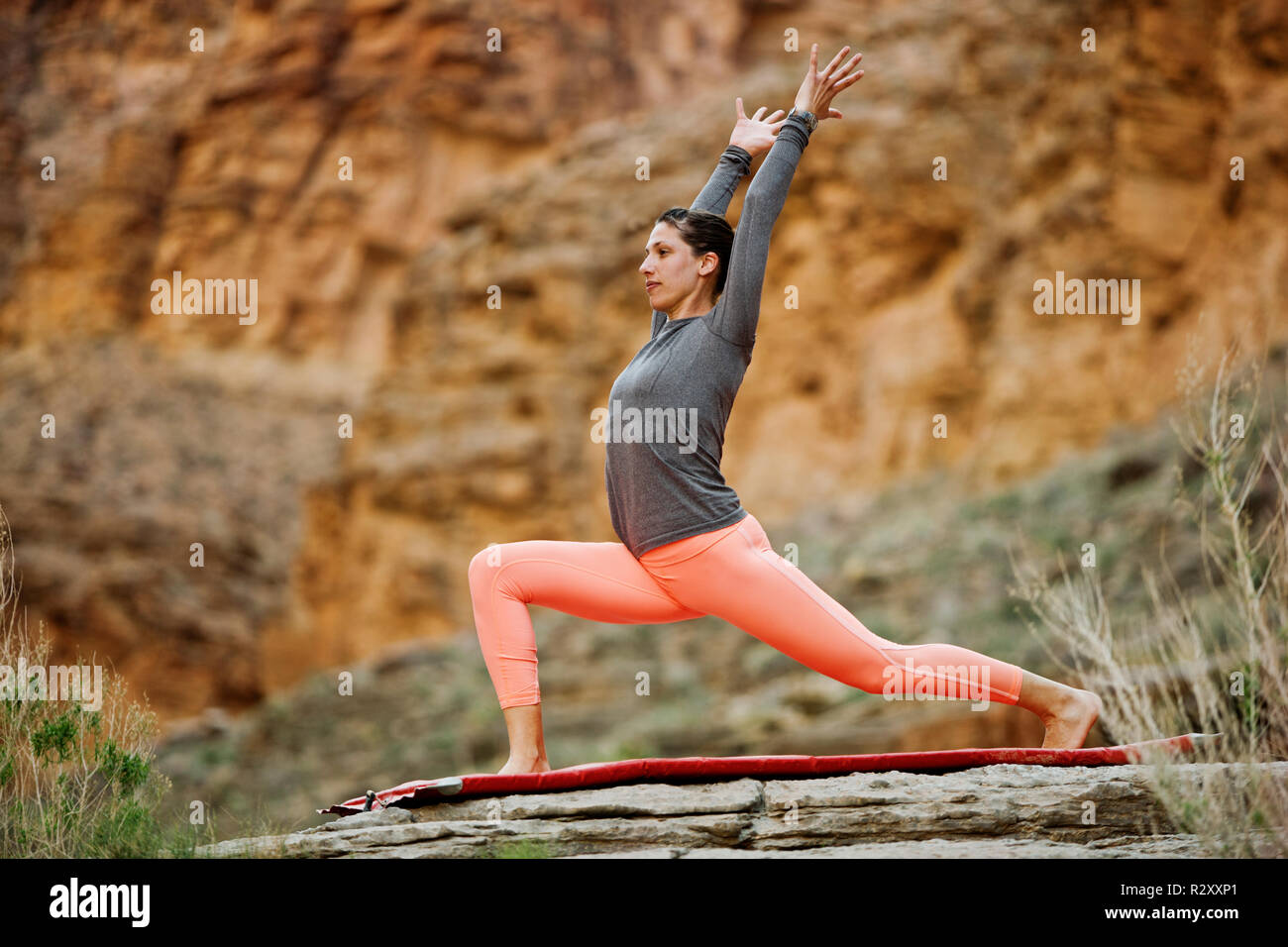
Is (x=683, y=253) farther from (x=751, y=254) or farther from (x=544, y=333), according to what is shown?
(x=544, y=333)

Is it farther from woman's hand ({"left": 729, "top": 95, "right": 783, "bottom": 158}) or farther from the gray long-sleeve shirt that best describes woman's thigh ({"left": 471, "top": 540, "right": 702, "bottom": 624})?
woman's hand ({"left": 729, "top": 95, "right": 783, "bottom": 158})

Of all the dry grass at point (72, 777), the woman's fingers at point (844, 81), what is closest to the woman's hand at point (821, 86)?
the woman's fingers at point (844, 81)

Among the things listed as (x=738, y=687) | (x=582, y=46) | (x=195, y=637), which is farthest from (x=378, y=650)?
(x=582, y=46)

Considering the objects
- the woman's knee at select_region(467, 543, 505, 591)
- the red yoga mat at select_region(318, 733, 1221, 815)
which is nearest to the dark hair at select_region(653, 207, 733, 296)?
the woman's knee at select_region(467, 543, 505, 591)

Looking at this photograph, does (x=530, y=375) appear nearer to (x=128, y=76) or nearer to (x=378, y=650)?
(x=378, y=650)

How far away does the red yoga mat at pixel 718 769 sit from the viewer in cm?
350

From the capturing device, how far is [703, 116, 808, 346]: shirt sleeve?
345 cm

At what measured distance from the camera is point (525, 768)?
3.59 m

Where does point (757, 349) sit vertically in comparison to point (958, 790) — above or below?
above

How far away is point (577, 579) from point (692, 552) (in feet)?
1.16

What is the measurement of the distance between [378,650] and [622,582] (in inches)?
784

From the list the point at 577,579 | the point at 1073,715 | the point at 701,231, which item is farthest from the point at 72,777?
the point at 1073,715

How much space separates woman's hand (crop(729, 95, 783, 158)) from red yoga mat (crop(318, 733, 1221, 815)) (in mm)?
1853

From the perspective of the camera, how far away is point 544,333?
75.5ft
